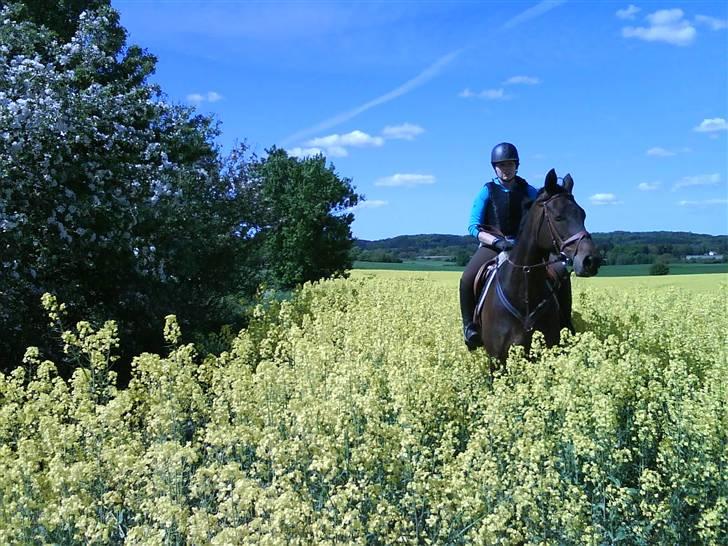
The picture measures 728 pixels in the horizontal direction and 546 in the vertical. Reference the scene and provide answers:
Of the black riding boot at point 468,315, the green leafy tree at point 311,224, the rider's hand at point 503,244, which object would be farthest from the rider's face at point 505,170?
the green leafy tree at point 311,224

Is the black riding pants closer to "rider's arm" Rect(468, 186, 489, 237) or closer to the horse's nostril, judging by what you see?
"rider's arm" Rect(468, 186, 489, 237)

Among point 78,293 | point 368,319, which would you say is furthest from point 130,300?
point 368,319

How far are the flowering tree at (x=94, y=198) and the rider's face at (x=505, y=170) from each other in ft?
19.5

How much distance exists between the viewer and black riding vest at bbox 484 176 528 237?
8.50 meters

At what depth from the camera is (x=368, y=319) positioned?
11609 mm

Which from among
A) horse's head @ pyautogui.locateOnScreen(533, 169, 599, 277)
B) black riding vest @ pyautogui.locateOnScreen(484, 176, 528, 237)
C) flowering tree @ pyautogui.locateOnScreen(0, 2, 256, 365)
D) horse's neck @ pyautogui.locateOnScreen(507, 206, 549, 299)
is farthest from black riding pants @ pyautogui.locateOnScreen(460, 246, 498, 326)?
flowering tree @ pyautogui.locateOnScreen(0, 2, 256, 365)

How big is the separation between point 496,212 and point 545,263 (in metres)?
1.30

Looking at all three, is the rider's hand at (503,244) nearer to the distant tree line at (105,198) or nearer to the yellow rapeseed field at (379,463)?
the yellow rapeseed field at (379,463)

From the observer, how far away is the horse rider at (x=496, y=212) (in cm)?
834

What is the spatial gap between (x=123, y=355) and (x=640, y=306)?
10.1 m

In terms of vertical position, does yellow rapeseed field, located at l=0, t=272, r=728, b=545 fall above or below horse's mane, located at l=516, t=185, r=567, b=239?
below

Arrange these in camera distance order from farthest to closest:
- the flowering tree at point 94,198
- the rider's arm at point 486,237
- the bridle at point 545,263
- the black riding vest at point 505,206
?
the flowering tree at point 94,198 → the black riding vest at point 505,206 → the rider's arm at point 486,237 → the bridle at point 545,263

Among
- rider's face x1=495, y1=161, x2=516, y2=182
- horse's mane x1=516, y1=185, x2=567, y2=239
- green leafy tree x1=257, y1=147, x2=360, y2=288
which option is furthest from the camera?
green leafy tree x1=257, y1=147, x2=360, y2=288

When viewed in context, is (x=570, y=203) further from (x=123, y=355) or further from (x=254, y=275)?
(x=254, y=275)
